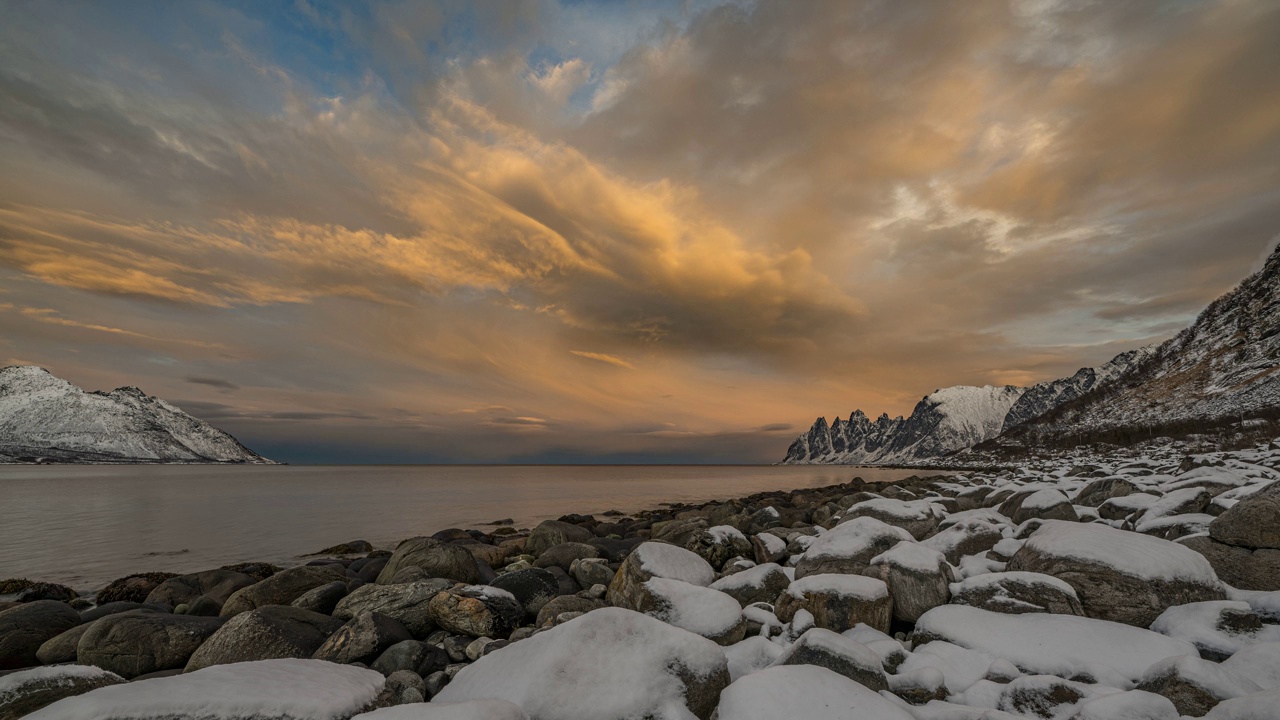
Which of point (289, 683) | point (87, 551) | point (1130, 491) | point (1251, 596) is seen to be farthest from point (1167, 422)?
point (87, 551)

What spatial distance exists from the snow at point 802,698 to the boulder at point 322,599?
8171 mm

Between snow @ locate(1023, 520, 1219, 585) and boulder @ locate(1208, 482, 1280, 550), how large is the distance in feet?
4.41

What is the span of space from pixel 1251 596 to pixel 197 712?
441 inches

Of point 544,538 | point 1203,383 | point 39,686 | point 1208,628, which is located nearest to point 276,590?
point 39,686

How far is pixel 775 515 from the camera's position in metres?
18.8

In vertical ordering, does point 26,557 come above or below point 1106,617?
below

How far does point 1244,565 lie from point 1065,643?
4059 mm

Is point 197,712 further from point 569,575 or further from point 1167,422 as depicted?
point 1167,422

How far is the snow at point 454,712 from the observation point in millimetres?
3781

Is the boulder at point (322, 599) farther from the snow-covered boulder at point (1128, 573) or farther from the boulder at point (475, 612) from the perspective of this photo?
the snow-covered boulder at point (1128, 573)

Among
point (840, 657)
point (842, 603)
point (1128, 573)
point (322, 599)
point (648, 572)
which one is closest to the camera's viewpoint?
point (840, 657)

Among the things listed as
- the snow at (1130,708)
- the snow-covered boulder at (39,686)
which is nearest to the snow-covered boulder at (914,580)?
the snow at (1130,708)

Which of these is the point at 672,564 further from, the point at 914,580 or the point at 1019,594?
the point at 1019,594

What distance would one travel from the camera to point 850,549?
901cm
